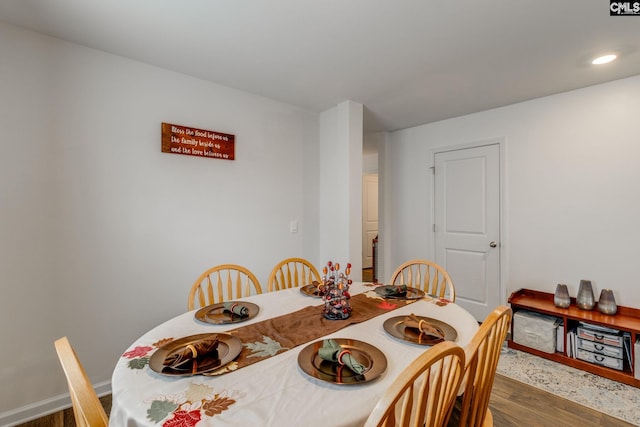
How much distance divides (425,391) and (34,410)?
2424 millimetres

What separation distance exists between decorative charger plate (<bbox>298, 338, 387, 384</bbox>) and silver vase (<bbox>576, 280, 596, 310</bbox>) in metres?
2.53

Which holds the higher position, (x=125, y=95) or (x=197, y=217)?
(x=125, y=95)

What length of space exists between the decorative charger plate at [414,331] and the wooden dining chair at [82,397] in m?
1.00

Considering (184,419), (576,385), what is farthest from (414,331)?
(576,385)

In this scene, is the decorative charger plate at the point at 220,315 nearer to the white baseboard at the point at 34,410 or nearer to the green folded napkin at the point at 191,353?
the green folded napkin at the point at 191,353

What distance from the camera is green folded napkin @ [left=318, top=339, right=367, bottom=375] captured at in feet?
3.08

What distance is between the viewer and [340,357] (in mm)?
986

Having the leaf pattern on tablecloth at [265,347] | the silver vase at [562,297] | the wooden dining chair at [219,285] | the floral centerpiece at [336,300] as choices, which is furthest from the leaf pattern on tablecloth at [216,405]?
the silver vase at [562,297]

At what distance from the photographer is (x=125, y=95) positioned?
2.12 meters

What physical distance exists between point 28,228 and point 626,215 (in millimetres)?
4480

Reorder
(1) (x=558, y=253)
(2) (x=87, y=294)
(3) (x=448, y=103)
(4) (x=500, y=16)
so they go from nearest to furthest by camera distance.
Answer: (4) (x=500, y=16), (2) (x=87, y=294), (1) (x=558, y=253), (3) (x=448, y=103)

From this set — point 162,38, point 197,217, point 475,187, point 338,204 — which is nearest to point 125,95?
point 162,38

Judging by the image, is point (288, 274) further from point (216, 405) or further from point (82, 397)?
point (82, 397)

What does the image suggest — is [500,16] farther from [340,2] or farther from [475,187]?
[475,187]
